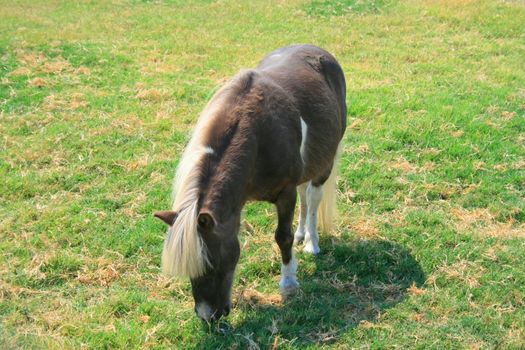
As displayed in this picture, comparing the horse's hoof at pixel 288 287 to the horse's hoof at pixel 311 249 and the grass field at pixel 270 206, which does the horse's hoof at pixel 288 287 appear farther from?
the horse's hoof at pixel 311 249

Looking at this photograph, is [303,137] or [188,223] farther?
[303,137]

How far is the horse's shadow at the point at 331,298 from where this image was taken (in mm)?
3867

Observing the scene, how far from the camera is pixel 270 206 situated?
5.71m

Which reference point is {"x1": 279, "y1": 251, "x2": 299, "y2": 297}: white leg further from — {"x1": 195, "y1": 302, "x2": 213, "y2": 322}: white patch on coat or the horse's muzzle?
{"x1": 195, "y1": 302, "x2": 213, "y2": 322}: white patch on coat

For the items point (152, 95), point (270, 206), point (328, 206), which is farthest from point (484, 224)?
point (152, 95)

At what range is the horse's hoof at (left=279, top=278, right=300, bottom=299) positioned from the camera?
14.3 ft

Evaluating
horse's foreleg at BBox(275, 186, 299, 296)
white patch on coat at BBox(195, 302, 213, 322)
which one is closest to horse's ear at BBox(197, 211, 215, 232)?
white patch on coat at BBox(195, 302, 213, 322)

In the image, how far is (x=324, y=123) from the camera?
4660 mm

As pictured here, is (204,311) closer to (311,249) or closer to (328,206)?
(311,249)

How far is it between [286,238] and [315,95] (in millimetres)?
1205

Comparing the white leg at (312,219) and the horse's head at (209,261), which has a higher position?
the horse's head at (209,261)

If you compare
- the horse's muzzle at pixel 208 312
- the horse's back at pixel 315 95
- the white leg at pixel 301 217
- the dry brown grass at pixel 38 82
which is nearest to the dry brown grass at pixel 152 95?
the dry brown grass at pixel 38 82

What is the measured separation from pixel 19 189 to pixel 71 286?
1.95m

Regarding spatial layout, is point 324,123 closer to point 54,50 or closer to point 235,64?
point 235,64
